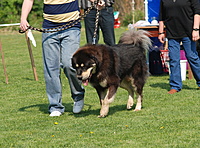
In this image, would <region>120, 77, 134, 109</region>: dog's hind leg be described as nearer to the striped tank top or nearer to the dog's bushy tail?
the dog's bushy tail

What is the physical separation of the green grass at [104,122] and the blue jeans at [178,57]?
253 mm

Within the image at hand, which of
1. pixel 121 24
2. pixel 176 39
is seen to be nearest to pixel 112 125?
pixel 176 39

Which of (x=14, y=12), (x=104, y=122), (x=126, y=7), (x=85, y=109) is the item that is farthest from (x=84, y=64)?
(x=126, y=7)

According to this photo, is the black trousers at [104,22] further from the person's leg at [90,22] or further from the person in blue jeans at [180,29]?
the person in blue jeans at [180,29]

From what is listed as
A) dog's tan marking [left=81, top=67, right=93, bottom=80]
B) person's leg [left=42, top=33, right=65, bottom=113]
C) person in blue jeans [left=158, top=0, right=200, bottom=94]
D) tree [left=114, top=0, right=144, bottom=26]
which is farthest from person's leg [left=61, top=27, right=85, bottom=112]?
tree [left=114, top=0, right=144, bottom=26]

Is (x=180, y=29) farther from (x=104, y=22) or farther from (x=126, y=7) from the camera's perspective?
(x=126, y=7)

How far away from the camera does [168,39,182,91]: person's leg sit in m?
7.66

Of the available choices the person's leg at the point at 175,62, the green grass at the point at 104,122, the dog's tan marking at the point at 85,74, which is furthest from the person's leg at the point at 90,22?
the dog's tan marking at the point at 85,74

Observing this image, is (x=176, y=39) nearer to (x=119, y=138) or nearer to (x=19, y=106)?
(x=19, y=106)

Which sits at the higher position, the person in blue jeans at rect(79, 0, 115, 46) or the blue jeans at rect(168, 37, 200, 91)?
the person in blue jeans at rect(79, 0, 115, 46)

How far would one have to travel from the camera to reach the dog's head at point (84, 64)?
552cm

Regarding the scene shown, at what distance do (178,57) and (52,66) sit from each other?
9.00 ft

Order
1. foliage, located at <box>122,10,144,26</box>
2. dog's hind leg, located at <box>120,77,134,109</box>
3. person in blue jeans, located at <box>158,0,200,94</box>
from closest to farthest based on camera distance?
1. dog's hind leg, located at <box>120,77,134,109</box>
2. person in blue jeans, located at <box>158,0,200,94</box>
3. foliage, located at <box>122,10,144,26</box>

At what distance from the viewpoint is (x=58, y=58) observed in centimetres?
597
